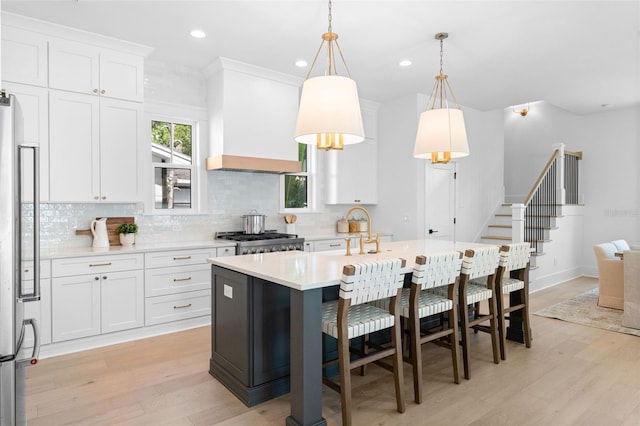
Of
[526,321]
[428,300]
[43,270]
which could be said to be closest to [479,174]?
[526,321]

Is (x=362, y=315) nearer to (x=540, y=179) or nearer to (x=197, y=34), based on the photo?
(x=197, y=34)

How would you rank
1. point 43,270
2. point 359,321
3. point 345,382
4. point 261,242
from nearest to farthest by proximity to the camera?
point 345,382
point 359,321
point 43,270
point 261,242

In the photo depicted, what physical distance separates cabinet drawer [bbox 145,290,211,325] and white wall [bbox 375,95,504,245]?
3110 mm

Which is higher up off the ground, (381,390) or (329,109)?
(329,109)

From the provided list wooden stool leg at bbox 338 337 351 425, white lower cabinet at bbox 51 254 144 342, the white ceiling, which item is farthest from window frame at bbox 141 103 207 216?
wooden stool leg at bbox 338 337 351 425

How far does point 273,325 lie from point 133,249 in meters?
1.97

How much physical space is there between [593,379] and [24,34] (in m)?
5.47

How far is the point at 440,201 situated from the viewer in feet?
20.7

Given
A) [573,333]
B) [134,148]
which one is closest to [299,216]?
[134,148]

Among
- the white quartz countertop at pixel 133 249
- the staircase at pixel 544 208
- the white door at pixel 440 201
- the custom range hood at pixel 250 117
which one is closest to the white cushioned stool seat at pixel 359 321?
the white quartz countertop at pixel 133 249

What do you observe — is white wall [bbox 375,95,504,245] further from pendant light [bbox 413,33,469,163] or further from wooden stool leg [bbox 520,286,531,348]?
pendant light [bbox 413,33,469,163]

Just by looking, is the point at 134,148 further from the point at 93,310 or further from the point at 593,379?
the point at 593,379

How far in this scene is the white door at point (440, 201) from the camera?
19.9 feet

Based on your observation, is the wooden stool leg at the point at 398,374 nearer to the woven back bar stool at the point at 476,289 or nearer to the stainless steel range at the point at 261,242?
the woven back bar stool at the point at 476,289
